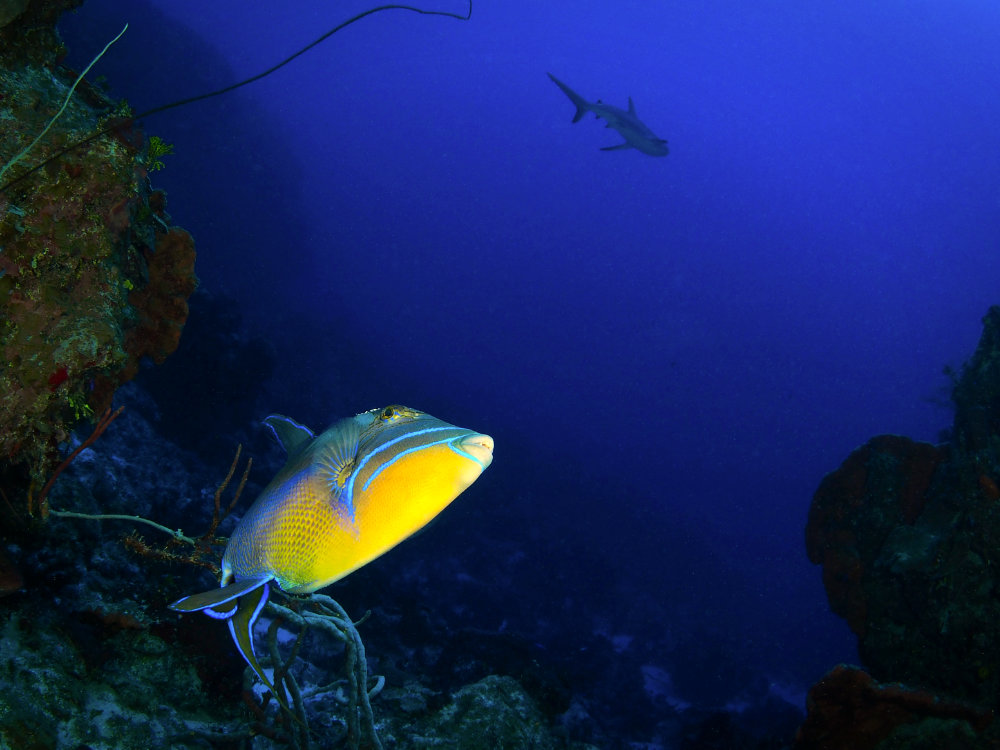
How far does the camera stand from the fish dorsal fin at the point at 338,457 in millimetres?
1019

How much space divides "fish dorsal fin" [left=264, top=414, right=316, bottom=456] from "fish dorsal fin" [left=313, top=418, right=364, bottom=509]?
202 millimetres

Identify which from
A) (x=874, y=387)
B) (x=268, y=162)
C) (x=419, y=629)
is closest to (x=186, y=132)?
(x=268, y=162)

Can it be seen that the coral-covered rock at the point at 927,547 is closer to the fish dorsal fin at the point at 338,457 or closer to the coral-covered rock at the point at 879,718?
the coral-covered rock at the point at 879,718

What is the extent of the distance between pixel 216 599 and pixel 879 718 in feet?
17.3

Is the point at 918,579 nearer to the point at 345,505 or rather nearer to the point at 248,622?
the point at 345,505

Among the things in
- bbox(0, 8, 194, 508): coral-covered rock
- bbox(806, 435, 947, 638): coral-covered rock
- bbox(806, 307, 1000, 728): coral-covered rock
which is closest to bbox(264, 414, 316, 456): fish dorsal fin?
bbox(0, 8, 194, 508): coral-covered rock

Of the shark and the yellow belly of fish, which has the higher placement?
the shark

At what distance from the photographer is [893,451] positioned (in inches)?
211

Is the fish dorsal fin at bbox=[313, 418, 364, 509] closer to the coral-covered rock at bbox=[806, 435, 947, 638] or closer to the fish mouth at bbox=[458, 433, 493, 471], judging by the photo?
the fish mouth at bbox=[458, 433, 493, 471]

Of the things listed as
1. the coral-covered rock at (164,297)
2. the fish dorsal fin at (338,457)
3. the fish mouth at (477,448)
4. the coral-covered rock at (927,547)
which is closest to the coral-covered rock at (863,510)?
the coral-covered rock at (927,547)

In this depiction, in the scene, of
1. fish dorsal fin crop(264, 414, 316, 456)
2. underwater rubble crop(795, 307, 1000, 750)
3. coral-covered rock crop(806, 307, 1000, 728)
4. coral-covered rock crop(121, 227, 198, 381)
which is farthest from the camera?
coral-covered rock crop(806, 307, 1000, 728)

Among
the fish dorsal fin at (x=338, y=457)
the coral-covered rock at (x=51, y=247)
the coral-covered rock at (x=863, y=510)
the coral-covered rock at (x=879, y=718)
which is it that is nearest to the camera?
the fish dorsal fin at (x=338, y=457)

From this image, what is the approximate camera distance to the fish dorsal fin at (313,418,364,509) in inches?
40.1

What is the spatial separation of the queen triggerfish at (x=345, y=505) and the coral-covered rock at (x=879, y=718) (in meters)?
4.77
